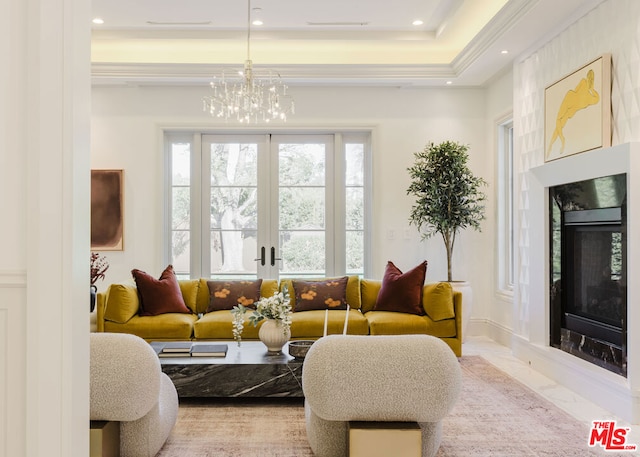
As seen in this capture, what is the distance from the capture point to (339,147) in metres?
6.47

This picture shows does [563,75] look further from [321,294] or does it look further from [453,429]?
[453,429]

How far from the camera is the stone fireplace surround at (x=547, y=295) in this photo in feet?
11.0

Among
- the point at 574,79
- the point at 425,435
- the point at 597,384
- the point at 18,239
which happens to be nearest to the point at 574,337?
the point at 597,384

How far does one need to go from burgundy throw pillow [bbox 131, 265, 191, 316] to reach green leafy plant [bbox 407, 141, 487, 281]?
98.0 inches

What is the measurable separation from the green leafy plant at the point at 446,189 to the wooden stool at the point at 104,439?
3894mm

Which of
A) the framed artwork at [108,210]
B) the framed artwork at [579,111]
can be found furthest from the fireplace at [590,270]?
the framed artwork at [108,210]

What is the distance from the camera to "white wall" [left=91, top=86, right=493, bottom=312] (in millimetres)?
6238

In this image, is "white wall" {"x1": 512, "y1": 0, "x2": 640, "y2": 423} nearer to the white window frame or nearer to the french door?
the white window frame

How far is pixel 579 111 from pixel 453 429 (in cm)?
241

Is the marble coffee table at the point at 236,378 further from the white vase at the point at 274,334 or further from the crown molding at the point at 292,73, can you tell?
the crown molding at the point at 292,73

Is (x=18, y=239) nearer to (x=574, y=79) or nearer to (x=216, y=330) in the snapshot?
(x=216, y=330)

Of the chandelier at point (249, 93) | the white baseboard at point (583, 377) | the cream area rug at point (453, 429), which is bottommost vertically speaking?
the cream area rug at point (453, 429)

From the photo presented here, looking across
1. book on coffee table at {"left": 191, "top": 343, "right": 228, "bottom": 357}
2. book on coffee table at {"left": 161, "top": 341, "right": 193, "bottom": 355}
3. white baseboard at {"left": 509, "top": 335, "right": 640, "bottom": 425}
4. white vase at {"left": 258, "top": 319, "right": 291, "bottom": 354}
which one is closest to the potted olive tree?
white baseboard at {"left": 509, "top": 335, "right": 640, "bottom": 425}

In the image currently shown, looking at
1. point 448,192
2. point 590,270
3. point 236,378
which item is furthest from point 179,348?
point 448,192
